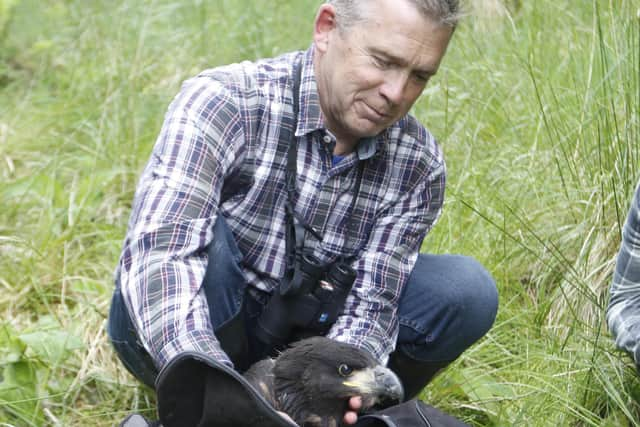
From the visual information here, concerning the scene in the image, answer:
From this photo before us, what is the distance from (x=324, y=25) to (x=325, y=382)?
115 cm

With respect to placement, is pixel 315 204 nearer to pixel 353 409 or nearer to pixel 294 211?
pixel 294 211

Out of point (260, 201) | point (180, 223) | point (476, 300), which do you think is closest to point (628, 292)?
point (476, 300)

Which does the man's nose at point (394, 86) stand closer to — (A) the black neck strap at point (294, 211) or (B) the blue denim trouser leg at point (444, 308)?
(A) the black neck strap at point (294, 211)

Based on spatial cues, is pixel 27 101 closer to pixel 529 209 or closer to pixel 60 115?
pixel 60 115

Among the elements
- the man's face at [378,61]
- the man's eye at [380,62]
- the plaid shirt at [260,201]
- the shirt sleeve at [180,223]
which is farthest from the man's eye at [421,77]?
the shirt sleeve at [180,223]

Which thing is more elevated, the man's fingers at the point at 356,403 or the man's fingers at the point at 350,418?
the man's fingers at the point at 356,403

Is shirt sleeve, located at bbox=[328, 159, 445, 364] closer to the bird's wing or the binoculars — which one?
the binoculars

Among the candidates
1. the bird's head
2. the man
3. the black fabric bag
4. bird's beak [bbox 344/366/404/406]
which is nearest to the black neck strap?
the man

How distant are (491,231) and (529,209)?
21 cm

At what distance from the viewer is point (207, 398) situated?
2.31 metres

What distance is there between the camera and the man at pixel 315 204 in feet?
8.81

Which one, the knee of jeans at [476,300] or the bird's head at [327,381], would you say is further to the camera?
the knee of jeans at [476,300]

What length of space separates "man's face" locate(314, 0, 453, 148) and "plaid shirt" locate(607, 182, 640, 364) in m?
0.77

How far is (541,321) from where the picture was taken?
371 cm
